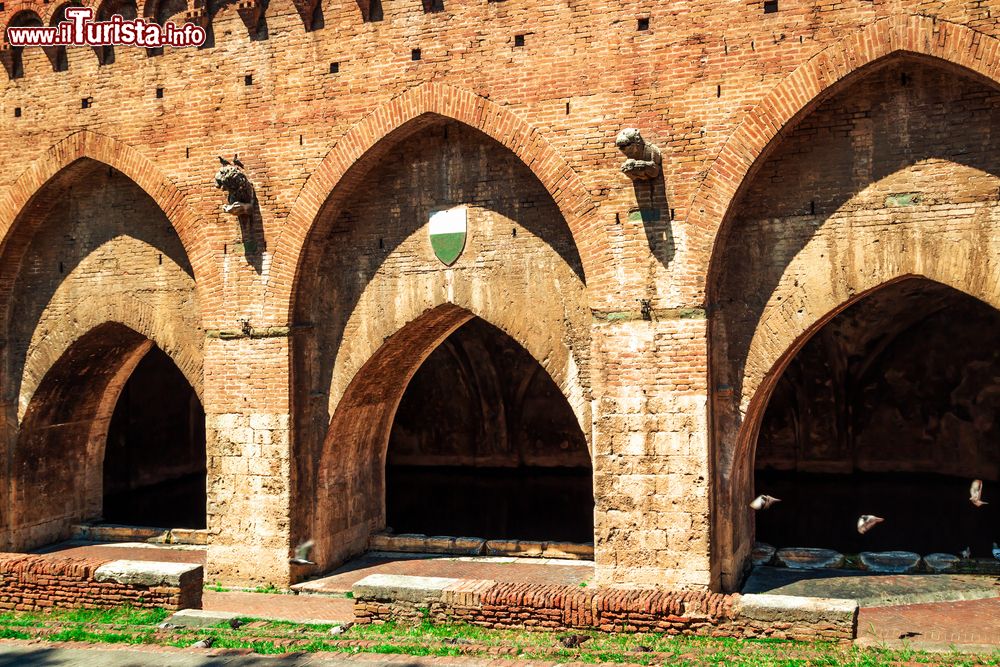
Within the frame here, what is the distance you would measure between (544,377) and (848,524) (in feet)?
21.2

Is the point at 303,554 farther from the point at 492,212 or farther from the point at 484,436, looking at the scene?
the point at 484,436

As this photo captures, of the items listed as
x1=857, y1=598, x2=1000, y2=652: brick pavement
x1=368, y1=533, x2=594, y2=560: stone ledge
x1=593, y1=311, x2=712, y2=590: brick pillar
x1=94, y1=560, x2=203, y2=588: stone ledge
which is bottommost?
x1=857, y1=598, x2=1000, y2=652: brick pavement

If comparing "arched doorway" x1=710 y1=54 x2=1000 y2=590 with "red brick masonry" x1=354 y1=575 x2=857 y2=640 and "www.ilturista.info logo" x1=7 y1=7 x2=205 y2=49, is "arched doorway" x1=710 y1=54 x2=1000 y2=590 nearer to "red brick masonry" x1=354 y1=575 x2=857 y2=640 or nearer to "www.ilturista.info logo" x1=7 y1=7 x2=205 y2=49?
"red brick masonry" x1=354 y1=575 x2=857 y2=640

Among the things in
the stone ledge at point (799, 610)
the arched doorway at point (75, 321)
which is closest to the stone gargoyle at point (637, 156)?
the stone ledge at point (799, 610)

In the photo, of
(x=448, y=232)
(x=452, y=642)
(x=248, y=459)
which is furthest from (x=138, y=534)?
(x=452, y=642)

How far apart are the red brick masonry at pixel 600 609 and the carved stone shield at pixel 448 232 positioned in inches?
155

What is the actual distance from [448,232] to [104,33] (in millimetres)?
5162

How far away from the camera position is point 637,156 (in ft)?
30.9

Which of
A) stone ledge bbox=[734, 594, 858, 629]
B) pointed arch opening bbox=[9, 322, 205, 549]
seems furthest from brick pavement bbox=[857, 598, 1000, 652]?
pointed arch opening bbox=[9, 322, 205, 549]

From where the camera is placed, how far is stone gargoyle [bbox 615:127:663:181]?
9.28m

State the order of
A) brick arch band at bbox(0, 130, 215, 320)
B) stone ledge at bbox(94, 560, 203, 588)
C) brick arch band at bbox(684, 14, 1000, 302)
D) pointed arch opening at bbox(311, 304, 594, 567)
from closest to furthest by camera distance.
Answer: brick arch band at bbox(684, 14, 1000, 302) < stone ledge at bbox(94, 560, 203, 588) < brick arch band at bbox(0, 130, 215, 320) < pointed arch opening at bbox(311, 304, 594, 567)

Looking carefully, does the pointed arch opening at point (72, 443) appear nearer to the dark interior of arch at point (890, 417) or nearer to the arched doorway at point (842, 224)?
the arched doorway at point (842, 224)

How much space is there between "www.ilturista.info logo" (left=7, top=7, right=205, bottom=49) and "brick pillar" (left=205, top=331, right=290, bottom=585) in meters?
3.69

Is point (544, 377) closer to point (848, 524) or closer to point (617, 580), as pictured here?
point (848, 524)
